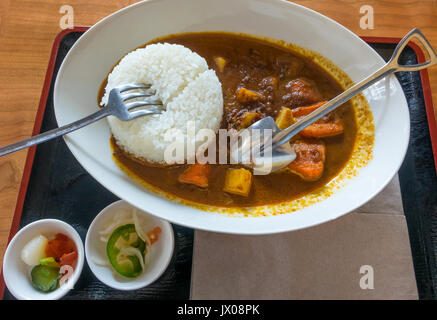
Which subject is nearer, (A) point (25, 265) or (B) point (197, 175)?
(A) point (25, 265)

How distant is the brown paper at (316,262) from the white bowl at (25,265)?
533 mm

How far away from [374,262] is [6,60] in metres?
2.40

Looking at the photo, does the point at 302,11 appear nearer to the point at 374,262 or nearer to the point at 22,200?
the point at 374,262

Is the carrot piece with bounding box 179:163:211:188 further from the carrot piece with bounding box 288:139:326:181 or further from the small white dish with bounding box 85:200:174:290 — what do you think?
the carrot piece with bounding box 288:139:326:181

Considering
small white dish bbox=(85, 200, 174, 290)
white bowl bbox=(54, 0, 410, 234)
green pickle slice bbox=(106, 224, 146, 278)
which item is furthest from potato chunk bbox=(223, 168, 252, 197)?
green pickle slice bbox=(106, 224, 146, 278)

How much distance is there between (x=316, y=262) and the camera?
62.4 inches

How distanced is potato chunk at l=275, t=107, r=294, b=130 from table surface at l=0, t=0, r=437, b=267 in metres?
0.88

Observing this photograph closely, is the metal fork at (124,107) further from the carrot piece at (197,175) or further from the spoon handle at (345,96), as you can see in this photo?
the spoon handle at (345,96)

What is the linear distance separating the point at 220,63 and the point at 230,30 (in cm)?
22

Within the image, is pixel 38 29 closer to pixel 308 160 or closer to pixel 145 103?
pixel 145 103

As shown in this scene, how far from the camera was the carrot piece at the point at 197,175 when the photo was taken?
166 centimetres

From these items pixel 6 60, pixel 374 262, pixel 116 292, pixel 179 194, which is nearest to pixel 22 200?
pixel 116 292

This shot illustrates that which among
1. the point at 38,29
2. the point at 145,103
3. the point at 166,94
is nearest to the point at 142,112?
the point at 145,103
